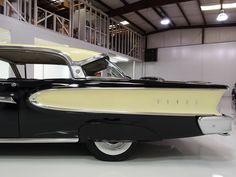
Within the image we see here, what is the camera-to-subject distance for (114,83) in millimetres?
2611

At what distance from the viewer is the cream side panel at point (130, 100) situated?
8.52ft

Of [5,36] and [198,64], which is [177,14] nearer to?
[198,64]

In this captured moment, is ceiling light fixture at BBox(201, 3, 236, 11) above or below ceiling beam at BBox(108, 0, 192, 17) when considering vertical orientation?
above

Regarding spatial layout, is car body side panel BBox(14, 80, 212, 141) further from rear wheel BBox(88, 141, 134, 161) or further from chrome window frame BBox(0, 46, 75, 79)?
chrome window frame BBox(0, 46, 75, 79)

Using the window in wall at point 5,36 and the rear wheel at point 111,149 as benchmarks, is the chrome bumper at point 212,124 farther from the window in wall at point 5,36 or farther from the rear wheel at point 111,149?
the window in wall at point 5,36

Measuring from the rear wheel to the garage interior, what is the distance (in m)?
0.08

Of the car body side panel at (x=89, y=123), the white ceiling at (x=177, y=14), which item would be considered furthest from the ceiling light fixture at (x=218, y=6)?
the car body side panel at (x=89, y=123)

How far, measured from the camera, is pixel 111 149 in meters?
2.76

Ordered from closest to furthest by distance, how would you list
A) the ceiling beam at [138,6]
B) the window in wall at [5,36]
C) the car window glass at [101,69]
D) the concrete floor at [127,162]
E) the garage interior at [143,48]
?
the concrete floor at [127,162] → the garage interior at [143,48] → the car window glass at [101,69] → the window in wall at [5,36] → the ceiling beam at [138,6]

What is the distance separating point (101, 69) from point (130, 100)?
0.66m

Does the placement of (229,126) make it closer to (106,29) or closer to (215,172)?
(215,172)

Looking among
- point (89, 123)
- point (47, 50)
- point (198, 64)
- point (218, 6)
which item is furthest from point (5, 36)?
point (198, 64)

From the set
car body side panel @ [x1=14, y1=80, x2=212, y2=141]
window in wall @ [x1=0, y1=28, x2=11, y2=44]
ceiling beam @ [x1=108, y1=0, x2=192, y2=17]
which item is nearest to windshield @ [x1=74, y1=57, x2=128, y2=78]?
car body side panel @ [x1=14, y1=80, x2=212, y2=141]

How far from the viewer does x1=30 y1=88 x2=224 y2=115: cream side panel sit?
260cm
